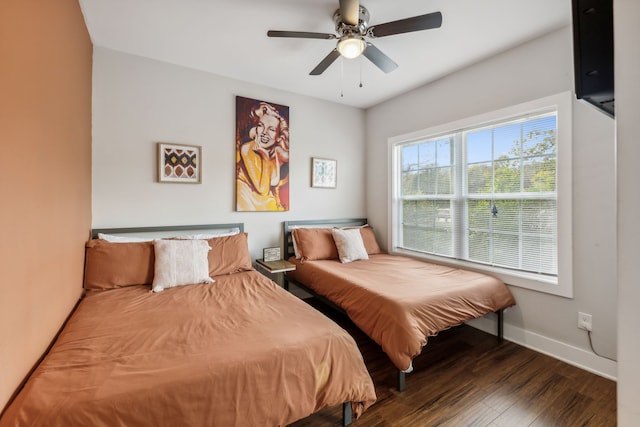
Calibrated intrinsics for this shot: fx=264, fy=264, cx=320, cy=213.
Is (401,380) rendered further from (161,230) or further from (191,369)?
(161,230)

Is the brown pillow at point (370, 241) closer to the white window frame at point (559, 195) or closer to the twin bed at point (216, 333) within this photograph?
the twin bed at point (216, 333)

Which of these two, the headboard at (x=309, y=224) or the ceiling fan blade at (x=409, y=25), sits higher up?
the ceiling fan blade at (x=409, y=25)

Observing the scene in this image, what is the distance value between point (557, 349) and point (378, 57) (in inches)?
108

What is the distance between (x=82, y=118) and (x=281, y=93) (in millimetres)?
1966

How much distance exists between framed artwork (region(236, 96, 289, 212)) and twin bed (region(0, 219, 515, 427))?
614 mm

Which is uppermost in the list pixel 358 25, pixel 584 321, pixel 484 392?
pixel 358 25

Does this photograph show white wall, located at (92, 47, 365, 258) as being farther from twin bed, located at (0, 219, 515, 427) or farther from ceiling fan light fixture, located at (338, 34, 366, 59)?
ceiling fan light fixture, located at (338, 34, 366, 59)

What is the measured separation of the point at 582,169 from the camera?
1.98 meters

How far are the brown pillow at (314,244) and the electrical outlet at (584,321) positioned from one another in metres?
2.15

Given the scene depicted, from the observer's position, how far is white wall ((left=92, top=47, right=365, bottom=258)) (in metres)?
2.38

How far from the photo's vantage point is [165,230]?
261cm

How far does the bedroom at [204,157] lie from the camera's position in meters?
0.98

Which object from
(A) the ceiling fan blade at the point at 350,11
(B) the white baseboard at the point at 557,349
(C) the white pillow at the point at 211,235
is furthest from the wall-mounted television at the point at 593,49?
(C) the white pillow at the point at 211,235

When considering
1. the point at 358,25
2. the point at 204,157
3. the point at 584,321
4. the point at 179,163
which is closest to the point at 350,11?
the point at 358,25
